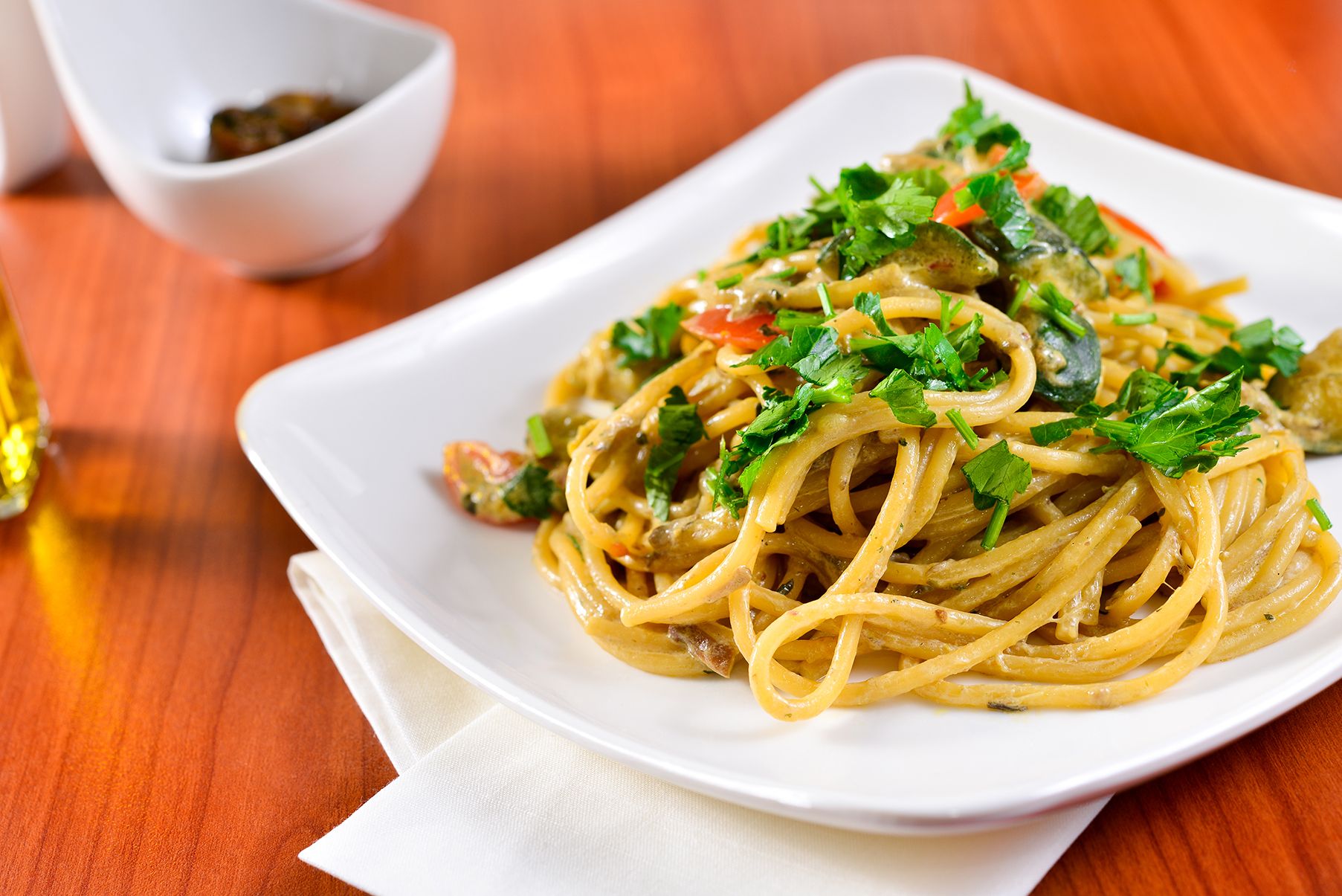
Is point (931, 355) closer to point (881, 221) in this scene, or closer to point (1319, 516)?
point (881, 221)

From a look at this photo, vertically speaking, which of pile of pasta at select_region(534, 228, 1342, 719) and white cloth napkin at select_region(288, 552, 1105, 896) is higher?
pile of pasta at select_region(534, 228, 1342, 719)

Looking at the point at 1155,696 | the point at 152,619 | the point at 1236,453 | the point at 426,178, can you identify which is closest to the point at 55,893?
the point at 152,619

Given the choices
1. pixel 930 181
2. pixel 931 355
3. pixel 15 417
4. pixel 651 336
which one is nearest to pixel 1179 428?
pixel 931 355

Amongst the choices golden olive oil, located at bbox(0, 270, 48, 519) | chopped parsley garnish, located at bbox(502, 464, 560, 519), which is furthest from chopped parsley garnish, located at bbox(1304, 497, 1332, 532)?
golden olive oil, located at bbox(0, 270, 48, 519)

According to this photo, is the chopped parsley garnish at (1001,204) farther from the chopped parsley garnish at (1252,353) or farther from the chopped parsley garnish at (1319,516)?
the chopped parsley garnish at (1319,516)

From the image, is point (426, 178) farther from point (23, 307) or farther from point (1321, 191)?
point (1321, 191)

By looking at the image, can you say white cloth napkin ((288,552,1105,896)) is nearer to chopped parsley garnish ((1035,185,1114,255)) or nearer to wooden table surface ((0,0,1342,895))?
wooden table surface ((0,0,1342,895))
